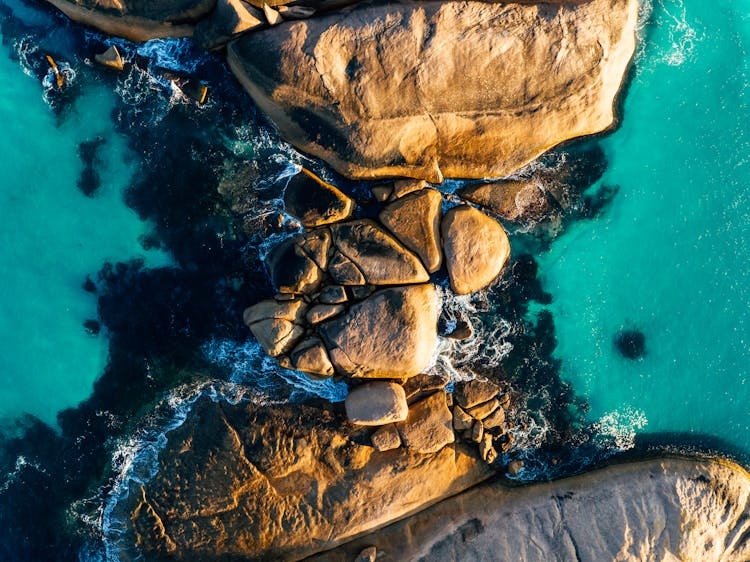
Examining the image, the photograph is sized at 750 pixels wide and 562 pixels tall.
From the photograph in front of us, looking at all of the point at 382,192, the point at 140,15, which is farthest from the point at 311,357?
the point at 140,15

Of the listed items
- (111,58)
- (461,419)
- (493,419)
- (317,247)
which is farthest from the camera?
(493,419)

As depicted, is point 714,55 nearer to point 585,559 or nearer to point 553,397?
point 553,397

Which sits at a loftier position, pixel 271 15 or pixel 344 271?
pixel 271 15

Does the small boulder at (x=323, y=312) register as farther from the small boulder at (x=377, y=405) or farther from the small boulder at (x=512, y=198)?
the small boulder at (x=512, y=198)

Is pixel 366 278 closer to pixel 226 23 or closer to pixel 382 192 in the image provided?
pixel 382 192

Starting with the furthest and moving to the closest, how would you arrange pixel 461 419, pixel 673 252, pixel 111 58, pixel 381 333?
pixel 673 252 → pixel 461 419 → pixel 111 58 → pixel 381 333

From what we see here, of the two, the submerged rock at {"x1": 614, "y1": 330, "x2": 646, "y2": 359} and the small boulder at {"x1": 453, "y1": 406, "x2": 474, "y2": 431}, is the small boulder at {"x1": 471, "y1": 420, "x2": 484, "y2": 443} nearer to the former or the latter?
the small boulder at {"x1": 453, "y1": 406, "x2": 474, "y2": 431}

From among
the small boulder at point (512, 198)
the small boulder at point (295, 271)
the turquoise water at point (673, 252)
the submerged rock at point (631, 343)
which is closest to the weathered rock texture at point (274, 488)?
the small boulder at point (295, 271)

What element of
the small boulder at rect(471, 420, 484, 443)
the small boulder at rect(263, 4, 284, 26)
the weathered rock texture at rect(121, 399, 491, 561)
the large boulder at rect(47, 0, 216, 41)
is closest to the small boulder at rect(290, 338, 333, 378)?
the weathered rock texture at rect(121, 399, 491, 561)
